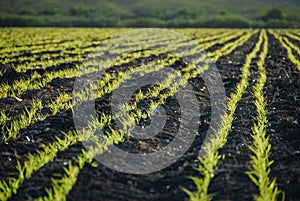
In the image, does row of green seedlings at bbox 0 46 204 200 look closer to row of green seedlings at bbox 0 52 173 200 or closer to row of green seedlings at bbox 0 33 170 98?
row of green seedlings at bbox 0 52 173 200

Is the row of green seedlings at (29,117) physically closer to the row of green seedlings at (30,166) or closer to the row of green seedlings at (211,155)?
the row of green seedlings at (30,166)

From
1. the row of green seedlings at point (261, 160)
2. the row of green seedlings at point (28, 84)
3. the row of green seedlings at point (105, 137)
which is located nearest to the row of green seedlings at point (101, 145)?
the row of green seedlings at point (105, 137)

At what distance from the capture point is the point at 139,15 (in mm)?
49188

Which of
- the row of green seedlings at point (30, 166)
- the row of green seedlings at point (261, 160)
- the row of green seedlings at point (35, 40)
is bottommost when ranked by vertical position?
the row of green seedlings at point (30, 166)

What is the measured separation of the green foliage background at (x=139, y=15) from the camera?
37.6 meters

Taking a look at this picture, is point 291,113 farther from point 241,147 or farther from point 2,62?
point 2,62

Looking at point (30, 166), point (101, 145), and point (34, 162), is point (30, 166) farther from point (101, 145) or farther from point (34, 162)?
point (101, 145)

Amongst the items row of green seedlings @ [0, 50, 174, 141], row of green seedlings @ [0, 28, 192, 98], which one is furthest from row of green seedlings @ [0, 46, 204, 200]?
row of green seedlings @ [0, 28, 192, 98]

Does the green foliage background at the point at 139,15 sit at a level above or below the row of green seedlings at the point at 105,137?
above

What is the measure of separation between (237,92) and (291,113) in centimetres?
122

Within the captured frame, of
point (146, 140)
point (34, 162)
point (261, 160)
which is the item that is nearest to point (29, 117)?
point (34, 162)

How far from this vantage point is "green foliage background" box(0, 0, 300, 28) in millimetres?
37594

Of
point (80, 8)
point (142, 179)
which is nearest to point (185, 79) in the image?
point (142, 179)

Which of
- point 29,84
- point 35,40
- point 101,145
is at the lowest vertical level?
point 101,145
